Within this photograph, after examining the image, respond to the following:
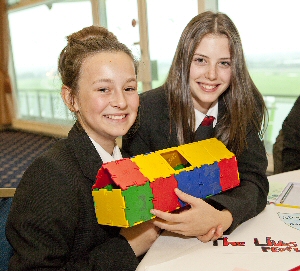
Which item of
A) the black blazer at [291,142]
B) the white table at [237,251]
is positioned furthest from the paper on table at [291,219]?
the black blazer at [291,142]

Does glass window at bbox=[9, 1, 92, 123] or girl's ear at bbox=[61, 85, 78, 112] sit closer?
girl's ear at bbox=[61, 85, 78, 112]

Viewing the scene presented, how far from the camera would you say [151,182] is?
898mm

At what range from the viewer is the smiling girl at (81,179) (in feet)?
3.06

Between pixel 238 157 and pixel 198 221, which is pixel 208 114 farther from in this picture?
pixel 198 221

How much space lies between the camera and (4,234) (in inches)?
42.0

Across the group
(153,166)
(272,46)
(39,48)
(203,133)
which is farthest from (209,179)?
(39,48)

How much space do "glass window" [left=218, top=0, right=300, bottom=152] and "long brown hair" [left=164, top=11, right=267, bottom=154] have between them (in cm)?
232

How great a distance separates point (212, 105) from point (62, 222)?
2.57 feet

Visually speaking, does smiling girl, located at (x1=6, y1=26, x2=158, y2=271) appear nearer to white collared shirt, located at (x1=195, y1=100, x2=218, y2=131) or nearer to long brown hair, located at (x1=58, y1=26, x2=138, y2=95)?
long brown hair, located at (x1=58, y1=26, x2=138, y2=95)

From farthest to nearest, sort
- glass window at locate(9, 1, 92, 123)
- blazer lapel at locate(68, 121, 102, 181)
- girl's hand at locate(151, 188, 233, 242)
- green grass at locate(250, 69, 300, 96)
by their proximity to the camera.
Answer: glass window at locate(9, 1, 92, 123) → green grass at locate(250, 69, 300, 96) → blazer lapel at locate(68, 121, 102, 181) → girl's hand at locate(151, 188, 233, 242)

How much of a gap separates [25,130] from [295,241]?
267 inches

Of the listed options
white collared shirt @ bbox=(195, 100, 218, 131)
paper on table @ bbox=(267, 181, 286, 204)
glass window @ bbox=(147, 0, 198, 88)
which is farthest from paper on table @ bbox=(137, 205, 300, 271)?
glass window @ bbox=(147, 0, 198, 88)

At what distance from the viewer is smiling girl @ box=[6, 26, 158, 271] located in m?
0.93

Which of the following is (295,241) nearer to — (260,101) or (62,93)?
(260,101)
